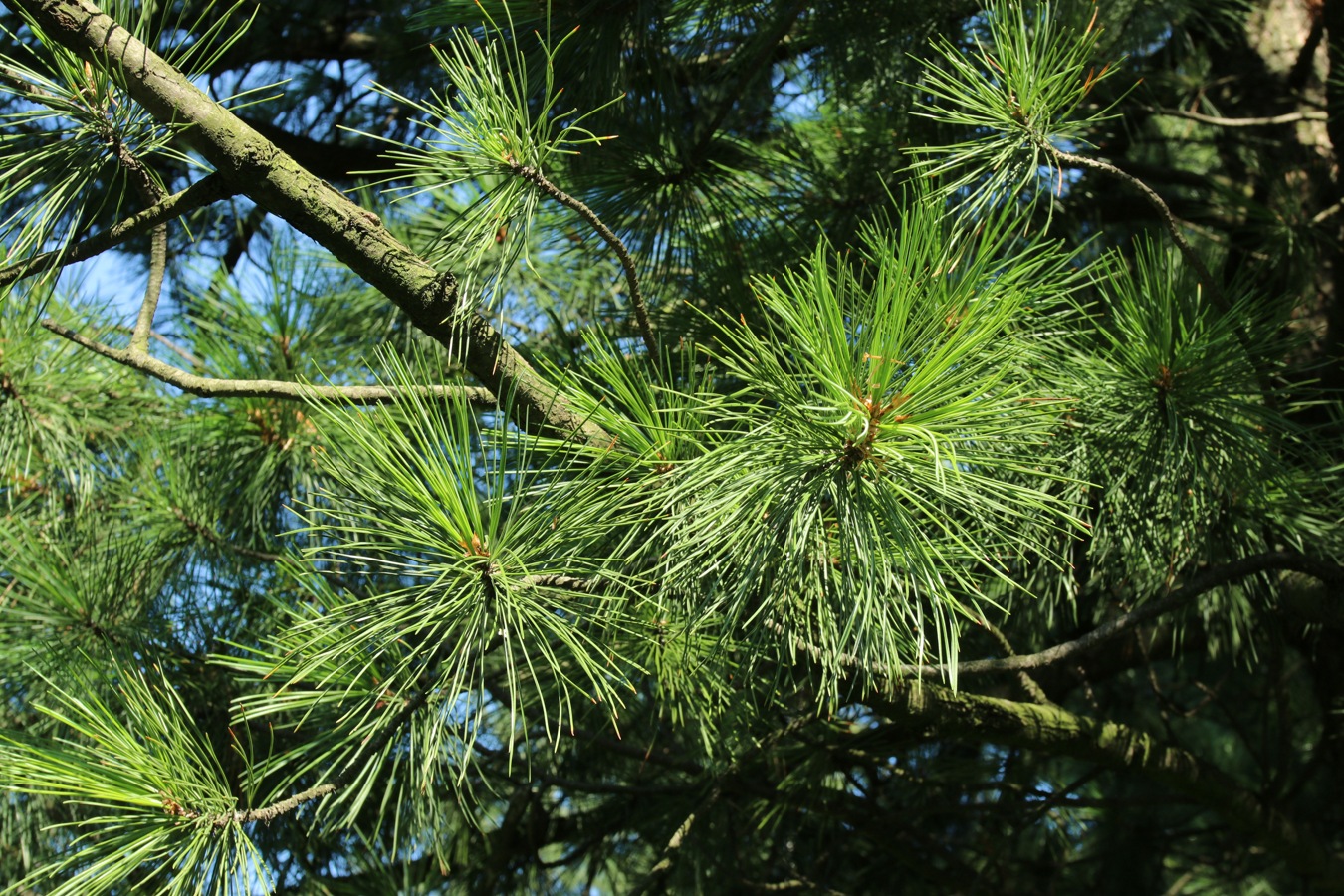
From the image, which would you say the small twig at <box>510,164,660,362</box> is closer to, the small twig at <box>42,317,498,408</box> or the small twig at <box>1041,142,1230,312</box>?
the small twig at <box>42,317,498,408</box>

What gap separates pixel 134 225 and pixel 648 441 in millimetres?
436

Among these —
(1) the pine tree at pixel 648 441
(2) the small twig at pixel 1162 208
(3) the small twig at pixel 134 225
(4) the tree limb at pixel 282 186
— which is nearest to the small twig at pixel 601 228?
(1) the pine tree at pixel 648 441

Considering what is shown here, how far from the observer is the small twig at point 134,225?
0.81m

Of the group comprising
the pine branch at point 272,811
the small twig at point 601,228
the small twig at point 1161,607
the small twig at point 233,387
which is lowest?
the pine branch at point 272,811

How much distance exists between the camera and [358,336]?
1.66 m

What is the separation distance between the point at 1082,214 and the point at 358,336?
1.30 metres

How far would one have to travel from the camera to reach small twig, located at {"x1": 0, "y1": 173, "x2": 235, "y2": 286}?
2.65ft

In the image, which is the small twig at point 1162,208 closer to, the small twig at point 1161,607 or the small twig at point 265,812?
the small twig at point 1161,607

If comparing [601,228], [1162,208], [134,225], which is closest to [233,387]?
[134,225]

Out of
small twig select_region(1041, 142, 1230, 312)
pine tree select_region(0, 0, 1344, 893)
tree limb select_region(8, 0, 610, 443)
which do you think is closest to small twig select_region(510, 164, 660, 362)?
pine tree select_region(0, 0, 1344, 893)

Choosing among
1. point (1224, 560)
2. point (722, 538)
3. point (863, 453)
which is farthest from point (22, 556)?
point (1224, 560)

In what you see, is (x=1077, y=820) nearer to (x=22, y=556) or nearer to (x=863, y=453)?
(x=863, y=453)

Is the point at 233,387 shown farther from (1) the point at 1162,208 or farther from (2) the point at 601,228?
Result: (1) the point at 1162,208

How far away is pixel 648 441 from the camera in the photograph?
89 centimetres
